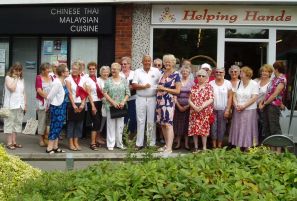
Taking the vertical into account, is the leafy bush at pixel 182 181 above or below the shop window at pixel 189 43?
below

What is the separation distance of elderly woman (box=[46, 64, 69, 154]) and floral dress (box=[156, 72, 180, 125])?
1974mm

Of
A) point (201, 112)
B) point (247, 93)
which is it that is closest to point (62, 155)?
point (201, 112)

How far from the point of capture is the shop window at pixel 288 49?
13.5 m

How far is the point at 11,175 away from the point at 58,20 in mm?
9507

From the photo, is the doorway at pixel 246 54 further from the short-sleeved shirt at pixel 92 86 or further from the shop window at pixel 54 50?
the shop window at pixel 54 50

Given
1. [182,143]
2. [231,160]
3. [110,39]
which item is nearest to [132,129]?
[182,143]

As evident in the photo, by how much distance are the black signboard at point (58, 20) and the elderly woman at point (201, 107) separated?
366 cm

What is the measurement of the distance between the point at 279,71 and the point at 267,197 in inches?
301

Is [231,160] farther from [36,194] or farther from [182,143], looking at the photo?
[182,143]

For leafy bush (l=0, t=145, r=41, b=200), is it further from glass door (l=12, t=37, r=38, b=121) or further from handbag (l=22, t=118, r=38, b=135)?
glass door (l=12, t=37, r=38, b=121)

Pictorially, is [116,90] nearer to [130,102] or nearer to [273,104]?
[130,102]

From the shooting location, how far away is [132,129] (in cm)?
1207

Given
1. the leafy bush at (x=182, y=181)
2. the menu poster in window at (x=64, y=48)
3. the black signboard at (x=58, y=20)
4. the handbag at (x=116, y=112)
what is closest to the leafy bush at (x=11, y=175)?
the leafy bush at (x=182, y=181)

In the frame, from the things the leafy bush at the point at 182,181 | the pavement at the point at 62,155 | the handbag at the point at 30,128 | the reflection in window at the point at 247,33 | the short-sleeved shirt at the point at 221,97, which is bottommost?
the pavement at the point at 62,155
